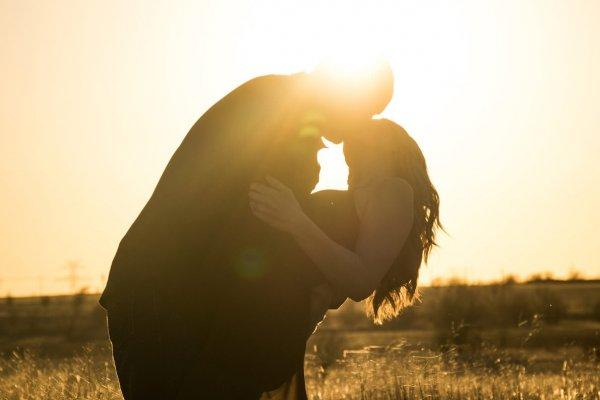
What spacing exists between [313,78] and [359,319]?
4044 centimetres

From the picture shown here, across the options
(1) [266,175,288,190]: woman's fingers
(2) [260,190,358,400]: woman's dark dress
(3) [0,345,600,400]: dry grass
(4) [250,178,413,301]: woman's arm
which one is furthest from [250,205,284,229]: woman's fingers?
(3) [0,345,600,400]: dry grass

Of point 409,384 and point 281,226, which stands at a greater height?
point 281,226

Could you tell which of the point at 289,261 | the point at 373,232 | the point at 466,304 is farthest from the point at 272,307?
the point at 466,304

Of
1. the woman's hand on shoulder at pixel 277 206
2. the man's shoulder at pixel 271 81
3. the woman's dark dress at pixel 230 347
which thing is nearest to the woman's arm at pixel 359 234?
the woman's hand on shoulder at pixel 277 206

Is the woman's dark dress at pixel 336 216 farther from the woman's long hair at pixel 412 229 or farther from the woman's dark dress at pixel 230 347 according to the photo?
the woman's long hair at pixel 412 229

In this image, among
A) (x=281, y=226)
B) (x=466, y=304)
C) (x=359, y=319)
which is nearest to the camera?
(x=281, y=226)

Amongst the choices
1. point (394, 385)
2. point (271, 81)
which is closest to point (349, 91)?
point (271, 81)

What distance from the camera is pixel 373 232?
4.34 m

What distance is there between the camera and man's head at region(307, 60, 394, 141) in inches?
173

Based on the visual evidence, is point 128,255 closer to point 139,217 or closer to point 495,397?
point 139,217

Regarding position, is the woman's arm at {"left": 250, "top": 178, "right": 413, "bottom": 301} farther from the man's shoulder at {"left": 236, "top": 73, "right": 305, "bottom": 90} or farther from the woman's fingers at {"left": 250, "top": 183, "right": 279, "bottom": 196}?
the man's shoulder at {"left": 236, "top": 73, "right": 305, "bottom": 90}

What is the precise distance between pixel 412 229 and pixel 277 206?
2.33 ft

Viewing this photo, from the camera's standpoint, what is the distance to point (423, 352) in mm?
18734

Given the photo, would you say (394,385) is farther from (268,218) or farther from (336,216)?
(268,218)
